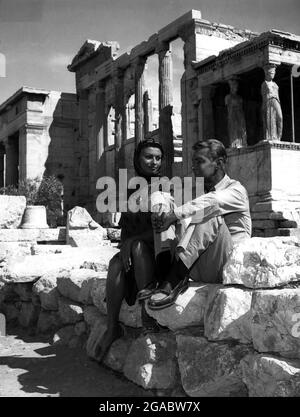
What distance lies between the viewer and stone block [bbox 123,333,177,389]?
338cm

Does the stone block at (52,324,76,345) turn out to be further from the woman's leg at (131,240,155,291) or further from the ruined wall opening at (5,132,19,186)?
the ruined wall opening at (5,132,19,186)

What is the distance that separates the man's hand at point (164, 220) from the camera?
3471 mm

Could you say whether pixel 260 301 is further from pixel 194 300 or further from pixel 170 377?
pixel 170 377

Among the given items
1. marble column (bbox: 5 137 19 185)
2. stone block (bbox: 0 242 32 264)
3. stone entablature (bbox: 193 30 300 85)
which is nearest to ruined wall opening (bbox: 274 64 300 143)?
stone entablature (bbox: 193 30 300 85)

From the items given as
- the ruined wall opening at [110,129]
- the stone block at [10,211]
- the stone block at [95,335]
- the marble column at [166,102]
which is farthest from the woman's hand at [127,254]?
the ruined wall opening at [110,129]

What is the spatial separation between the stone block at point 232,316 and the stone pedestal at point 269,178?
9237 millimetres

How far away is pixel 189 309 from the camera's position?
3.32 metres

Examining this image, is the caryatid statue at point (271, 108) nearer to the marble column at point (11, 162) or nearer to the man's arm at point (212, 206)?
the man's arm at point (212, 206)

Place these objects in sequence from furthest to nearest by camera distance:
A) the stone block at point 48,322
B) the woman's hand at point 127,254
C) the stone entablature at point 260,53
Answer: the stone entablature at point 260,53 < the stone block at point 48,322 < the woman's hand at point 127,254

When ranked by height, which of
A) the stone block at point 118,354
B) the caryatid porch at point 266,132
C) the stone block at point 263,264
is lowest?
the stone block at point 118,354

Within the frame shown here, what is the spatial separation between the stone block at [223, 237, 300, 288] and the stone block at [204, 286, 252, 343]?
0.08m

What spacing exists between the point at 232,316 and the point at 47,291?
3.26 metres
